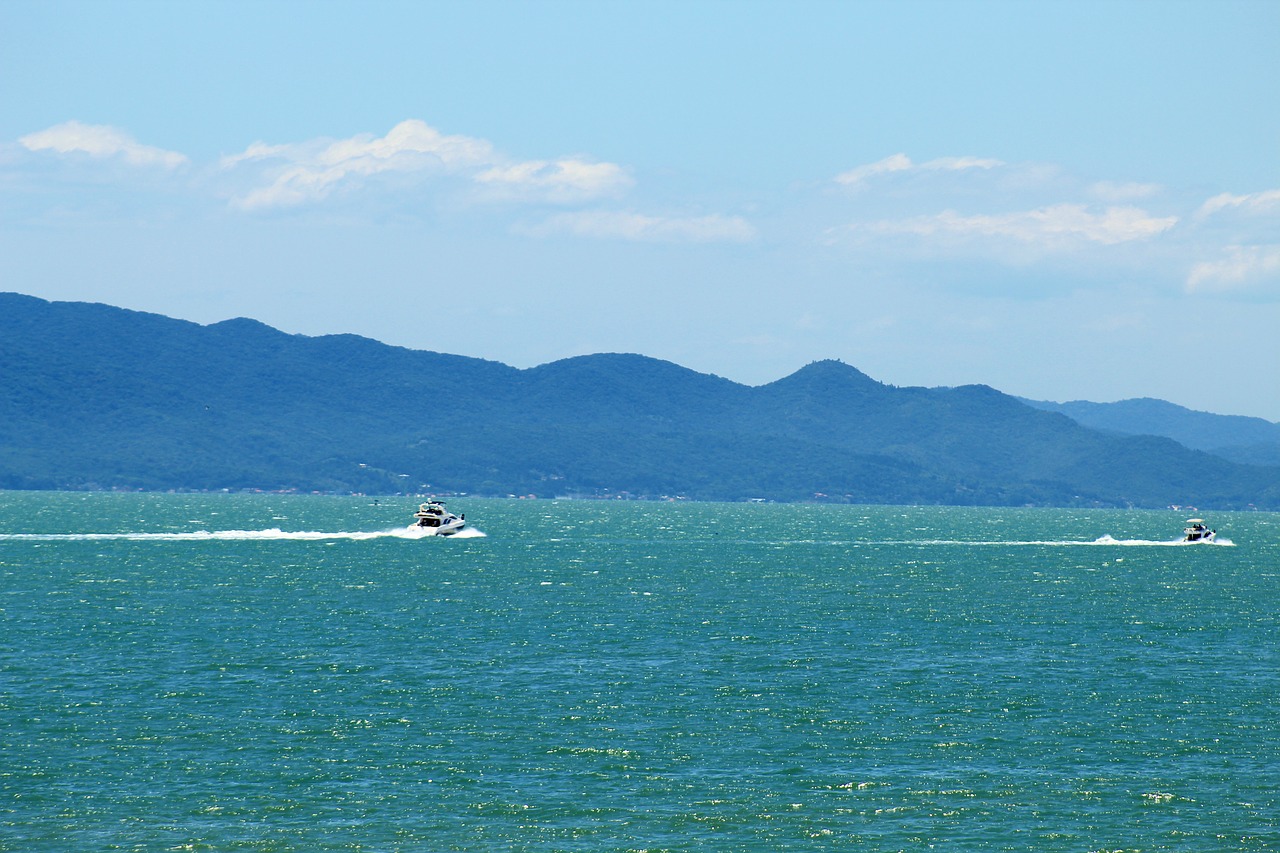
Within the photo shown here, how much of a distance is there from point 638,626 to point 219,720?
1640 inches

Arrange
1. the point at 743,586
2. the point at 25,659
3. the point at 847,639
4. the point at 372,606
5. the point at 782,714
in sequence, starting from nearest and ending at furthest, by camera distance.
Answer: the point at 782,714
the point at 25,659
the point at 847,639
the point at 372,606
the point at 743,586

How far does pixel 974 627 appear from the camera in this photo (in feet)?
347

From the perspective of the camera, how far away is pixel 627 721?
6675cm

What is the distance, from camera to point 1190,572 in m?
172

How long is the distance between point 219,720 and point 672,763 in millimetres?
20753

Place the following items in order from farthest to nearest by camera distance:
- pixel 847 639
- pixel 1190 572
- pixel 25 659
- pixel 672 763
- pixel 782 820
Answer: pixel 1190 572
pixel 847 639
pixel 25 659
pixel 672 763
pixel 782 820

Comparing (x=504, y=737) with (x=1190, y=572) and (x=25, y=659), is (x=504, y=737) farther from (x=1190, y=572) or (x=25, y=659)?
(x=1190, y=572)

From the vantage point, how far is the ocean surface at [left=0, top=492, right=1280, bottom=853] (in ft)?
163

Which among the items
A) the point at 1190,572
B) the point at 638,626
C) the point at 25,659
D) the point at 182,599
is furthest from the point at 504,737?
the point at 1190,572

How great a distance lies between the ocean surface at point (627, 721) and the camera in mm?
49750

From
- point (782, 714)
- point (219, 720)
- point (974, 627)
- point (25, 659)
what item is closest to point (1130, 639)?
point (974, 627)

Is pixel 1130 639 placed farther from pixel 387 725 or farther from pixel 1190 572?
pixel 1190 572

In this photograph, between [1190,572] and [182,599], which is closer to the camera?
[182,599]

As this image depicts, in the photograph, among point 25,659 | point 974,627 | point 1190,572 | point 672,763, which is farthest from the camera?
point 1190,572
